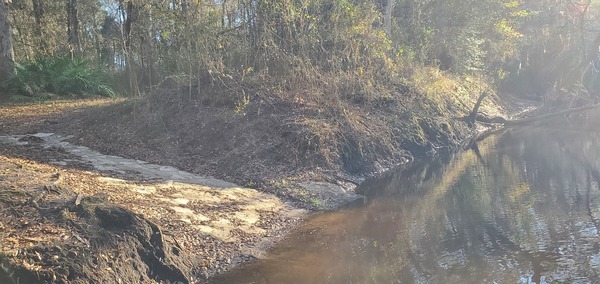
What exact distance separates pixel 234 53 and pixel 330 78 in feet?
10.3

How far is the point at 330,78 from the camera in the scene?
1557 centimetres

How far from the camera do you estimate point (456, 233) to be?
799cm

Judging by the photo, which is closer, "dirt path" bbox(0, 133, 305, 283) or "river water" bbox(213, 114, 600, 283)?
"dirt path" bbox(0, 133, 305, 283)

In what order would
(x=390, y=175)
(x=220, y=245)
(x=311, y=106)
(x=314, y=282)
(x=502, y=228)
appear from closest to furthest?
1. (x=314, y=282)
2. (x=220, y=245)
3. (x=502, y=228)
4. (x=390, y=175)
5. (x=311, y=106)

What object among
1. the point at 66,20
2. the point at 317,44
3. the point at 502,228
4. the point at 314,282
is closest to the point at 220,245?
the point at 314,282

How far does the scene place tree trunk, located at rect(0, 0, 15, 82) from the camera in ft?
59.2

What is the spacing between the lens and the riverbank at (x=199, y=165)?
6.08m

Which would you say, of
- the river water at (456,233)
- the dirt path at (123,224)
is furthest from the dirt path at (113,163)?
the river water at (456,233)

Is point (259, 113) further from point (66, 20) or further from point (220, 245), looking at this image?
point (66, 20)

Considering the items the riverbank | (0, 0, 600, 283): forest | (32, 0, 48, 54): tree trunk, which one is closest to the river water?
(0, 0, 600, 283): forest

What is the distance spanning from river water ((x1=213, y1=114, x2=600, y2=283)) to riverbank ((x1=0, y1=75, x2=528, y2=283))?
27.9 inches

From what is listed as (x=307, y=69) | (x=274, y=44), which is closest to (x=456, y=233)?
(x=307, y=69)

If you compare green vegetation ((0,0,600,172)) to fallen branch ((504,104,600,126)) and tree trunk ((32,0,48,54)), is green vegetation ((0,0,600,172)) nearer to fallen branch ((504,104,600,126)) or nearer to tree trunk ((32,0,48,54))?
fallen branch ((504,104,600,126))

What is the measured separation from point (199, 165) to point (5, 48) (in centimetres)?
1153
